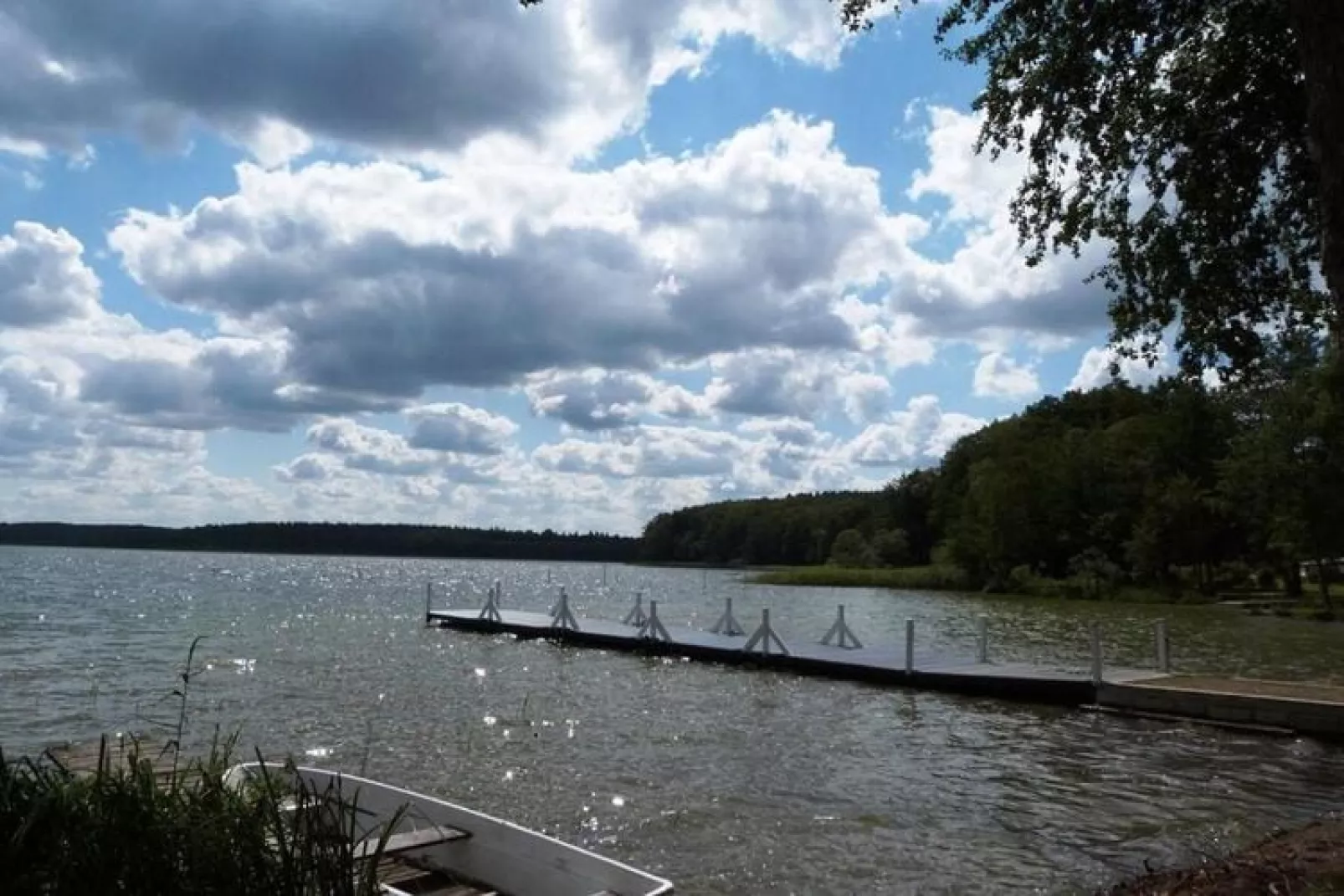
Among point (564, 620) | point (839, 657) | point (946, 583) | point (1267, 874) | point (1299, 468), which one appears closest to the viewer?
point (1267, 874)

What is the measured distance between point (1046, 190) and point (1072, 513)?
66854mm

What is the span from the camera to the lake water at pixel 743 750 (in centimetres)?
1030

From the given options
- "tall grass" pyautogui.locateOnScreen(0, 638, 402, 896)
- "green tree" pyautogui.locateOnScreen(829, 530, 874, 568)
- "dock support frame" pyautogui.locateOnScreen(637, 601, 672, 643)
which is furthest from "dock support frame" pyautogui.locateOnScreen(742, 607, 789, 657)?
"green tree" pyautogui.locateOnScreen(829, 530, 874, 568)

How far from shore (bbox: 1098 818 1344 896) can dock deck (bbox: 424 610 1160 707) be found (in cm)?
1096

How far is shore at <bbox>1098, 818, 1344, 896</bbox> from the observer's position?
6534mm

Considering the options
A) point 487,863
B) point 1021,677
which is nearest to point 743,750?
point 1021,677

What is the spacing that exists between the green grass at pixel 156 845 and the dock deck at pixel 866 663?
1800 centimetres

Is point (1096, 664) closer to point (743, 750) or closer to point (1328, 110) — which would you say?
point (743, 750)

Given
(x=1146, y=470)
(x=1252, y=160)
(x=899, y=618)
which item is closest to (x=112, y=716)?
(x=1252, y=160)

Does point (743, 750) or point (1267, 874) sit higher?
point (1267, 874)

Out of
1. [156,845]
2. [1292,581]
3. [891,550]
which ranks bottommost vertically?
[156,845]

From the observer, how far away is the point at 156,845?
12.3 ft

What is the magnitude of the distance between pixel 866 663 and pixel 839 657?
1272 mm

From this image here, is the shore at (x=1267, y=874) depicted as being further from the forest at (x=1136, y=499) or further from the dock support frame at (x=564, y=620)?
the forest at (x=1136, y=499)
